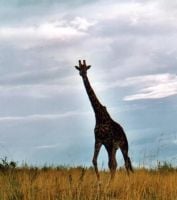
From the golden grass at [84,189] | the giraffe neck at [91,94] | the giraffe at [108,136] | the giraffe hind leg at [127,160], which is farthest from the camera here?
the giraffe neck at [91,94]

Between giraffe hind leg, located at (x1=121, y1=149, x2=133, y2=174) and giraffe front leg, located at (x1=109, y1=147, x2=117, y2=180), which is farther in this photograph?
giraffe hind leg, located at (x1=121, y1=149, x2=133, y2=174)

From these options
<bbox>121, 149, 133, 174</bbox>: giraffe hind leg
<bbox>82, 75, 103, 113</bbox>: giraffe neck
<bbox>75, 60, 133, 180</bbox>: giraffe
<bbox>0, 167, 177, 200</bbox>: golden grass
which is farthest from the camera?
<bbox>82, 75, 103, 113</bbox>: giraffe neck

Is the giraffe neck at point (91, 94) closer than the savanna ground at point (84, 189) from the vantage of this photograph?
No

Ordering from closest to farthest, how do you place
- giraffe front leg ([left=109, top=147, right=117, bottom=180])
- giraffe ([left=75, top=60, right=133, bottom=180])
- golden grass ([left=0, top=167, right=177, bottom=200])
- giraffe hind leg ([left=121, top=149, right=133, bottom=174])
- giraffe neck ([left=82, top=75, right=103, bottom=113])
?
golden grass ([left=0, top=167, right=177, bottom=200]) → giraffe ([left=75, top=60, right=133, bottom=180]) → giraffe front leg ([left=109, top=147, right=117, bottom=180]) → giraffe hind leg ([left=121, top=149, right=133, bottom=174]) → giraffe neck ([left=82, top=75, right=103, bottom=113])

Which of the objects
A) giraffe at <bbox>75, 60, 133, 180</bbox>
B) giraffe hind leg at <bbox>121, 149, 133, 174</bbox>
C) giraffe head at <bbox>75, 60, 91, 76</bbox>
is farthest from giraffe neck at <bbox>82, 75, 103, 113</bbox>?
giraffe hind leg at <bbox>121, 149, 133, 174</bbox>

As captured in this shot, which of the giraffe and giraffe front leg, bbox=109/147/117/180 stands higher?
the giraffe

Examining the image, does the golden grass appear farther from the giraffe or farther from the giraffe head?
the giraffe head

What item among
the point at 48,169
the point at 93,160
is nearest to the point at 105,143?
the point at 93,160

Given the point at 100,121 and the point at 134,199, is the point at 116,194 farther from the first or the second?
the point at 100,121

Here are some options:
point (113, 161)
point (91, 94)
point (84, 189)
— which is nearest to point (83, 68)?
point (91, 94)

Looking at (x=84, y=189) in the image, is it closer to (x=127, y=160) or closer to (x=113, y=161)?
(x=113, y=161)

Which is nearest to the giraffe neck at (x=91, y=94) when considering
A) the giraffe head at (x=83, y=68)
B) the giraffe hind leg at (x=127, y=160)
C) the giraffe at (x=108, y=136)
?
the giraffe at (x=108, y=136)

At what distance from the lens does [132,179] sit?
13633 mm

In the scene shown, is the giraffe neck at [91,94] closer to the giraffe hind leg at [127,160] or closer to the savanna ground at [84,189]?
the giraffe hind leg at [127,160]
